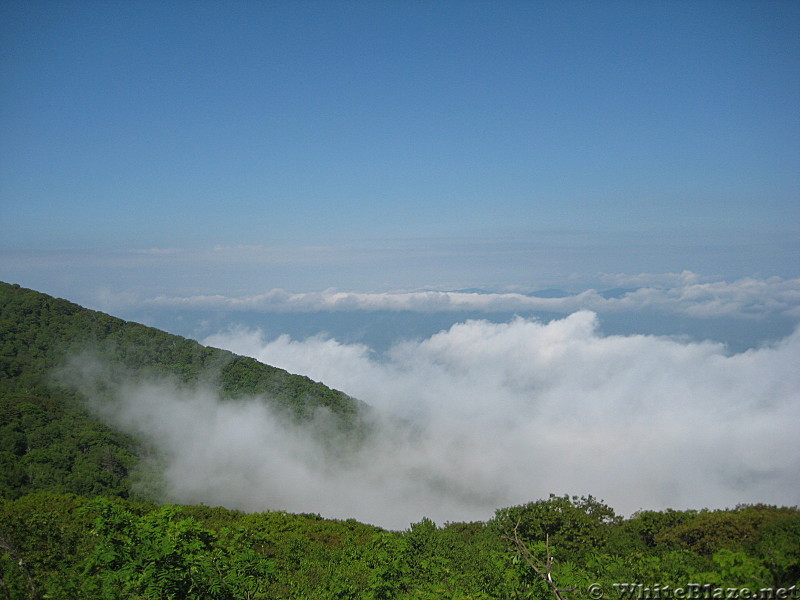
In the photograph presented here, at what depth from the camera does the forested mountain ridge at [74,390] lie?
125ft

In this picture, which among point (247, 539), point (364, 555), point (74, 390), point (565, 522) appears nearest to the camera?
point (247, 539)

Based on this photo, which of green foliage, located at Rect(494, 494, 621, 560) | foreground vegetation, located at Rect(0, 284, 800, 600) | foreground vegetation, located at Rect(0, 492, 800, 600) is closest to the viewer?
foreground vegetation, located at Rect(0, 492, 800, 600)

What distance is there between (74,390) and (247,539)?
1842 inches

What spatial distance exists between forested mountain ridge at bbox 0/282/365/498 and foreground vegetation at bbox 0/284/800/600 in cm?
20

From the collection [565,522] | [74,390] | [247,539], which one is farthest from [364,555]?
[74,390]

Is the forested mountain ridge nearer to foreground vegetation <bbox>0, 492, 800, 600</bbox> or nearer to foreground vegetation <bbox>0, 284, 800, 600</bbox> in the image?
foreground vegetation <bbox>0, 284, 800, 600</bbox>

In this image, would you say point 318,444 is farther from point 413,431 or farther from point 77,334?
point 77,334

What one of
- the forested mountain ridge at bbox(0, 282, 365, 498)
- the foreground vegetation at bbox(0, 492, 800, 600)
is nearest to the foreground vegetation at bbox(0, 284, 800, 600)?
the foreground vegetation at bbox(0, 492, 800, 600)

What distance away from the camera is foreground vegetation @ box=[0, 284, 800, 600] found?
27.2 ft

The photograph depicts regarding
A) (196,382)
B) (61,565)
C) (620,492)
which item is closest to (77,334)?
(196,382)

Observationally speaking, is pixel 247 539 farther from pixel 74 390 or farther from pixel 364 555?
pixel 74 390

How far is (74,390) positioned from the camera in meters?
53.2

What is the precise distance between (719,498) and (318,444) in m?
97.6

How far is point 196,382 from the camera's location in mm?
71125
